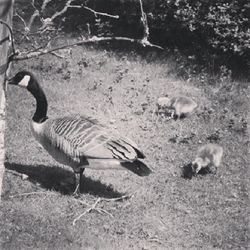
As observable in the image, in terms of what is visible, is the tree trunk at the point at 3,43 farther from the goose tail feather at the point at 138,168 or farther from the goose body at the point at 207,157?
the goose body at the point at 207,157

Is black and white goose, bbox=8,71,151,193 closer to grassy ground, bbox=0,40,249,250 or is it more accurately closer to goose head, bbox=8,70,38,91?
goose head, bbox=8,70,38,91

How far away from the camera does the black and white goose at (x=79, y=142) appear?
4039mm

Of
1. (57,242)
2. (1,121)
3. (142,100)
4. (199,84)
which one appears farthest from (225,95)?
(1,121)

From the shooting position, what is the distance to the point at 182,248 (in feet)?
12.4

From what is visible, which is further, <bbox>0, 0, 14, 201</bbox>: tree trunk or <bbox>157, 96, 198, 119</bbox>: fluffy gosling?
<bbox>157, 96, 198, 119</bbox>: fluffy gosling

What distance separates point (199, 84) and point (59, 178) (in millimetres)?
1634

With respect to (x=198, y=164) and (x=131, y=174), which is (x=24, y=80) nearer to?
(x=131, y=174)

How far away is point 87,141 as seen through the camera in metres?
4.08

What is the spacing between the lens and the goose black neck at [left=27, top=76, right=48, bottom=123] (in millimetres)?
4102

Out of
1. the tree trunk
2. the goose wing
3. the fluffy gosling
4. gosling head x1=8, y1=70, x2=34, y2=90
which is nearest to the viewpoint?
the tree trunk

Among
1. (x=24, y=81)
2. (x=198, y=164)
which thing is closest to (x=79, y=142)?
(x=24, y=81)

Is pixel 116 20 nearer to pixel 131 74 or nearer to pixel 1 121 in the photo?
pixel 131 74

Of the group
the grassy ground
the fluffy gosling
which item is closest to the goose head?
the grassy ground

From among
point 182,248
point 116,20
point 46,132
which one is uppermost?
point 116,20
